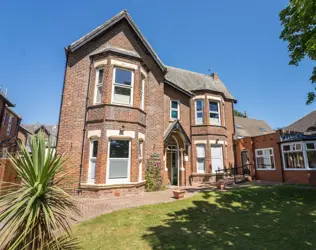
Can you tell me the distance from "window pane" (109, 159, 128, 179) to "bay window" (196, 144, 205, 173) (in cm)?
756

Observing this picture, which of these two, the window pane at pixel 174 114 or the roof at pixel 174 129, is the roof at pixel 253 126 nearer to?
the window pane at pixel 174 114

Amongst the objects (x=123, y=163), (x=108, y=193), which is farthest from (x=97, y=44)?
(x=108, y=193)

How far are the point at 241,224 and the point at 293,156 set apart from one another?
473 inches

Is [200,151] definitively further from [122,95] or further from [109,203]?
[109,203]

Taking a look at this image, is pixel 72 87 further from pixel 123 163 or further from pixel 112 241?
pixel 112 241

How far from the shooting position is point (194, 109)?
663 inches

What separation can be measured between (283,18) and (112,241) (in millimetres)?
16116

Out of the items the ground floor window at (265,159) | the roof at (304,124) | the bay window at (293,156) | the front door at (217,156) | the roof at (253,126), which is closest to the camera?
the bay window at (293,156)

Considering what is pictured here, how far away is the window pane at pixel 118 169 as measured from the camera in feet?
33.1

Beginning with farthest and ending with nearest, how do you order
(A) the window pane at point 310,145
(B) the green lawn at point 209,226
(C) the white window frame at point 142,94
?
(A) the window pane at point 310,145, (C) the white window frame at point 142,94, (B) the green lawn at point 209,226

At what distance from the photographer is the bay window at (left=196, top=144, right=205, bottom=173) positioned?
1576 centimetres

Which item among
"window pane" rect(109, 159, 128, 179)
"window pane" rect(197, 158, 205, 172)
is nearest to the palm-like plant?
"window pane" rect(109, 159, 128, 179)

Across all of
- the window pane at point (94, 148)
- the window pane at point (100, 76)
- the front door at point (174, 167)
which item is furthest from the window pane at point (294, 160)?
the window pane at point (100, 76)

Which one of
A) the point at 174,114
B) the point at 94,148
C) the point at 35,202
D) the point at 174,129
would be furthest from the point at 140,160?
the point at 35,202
